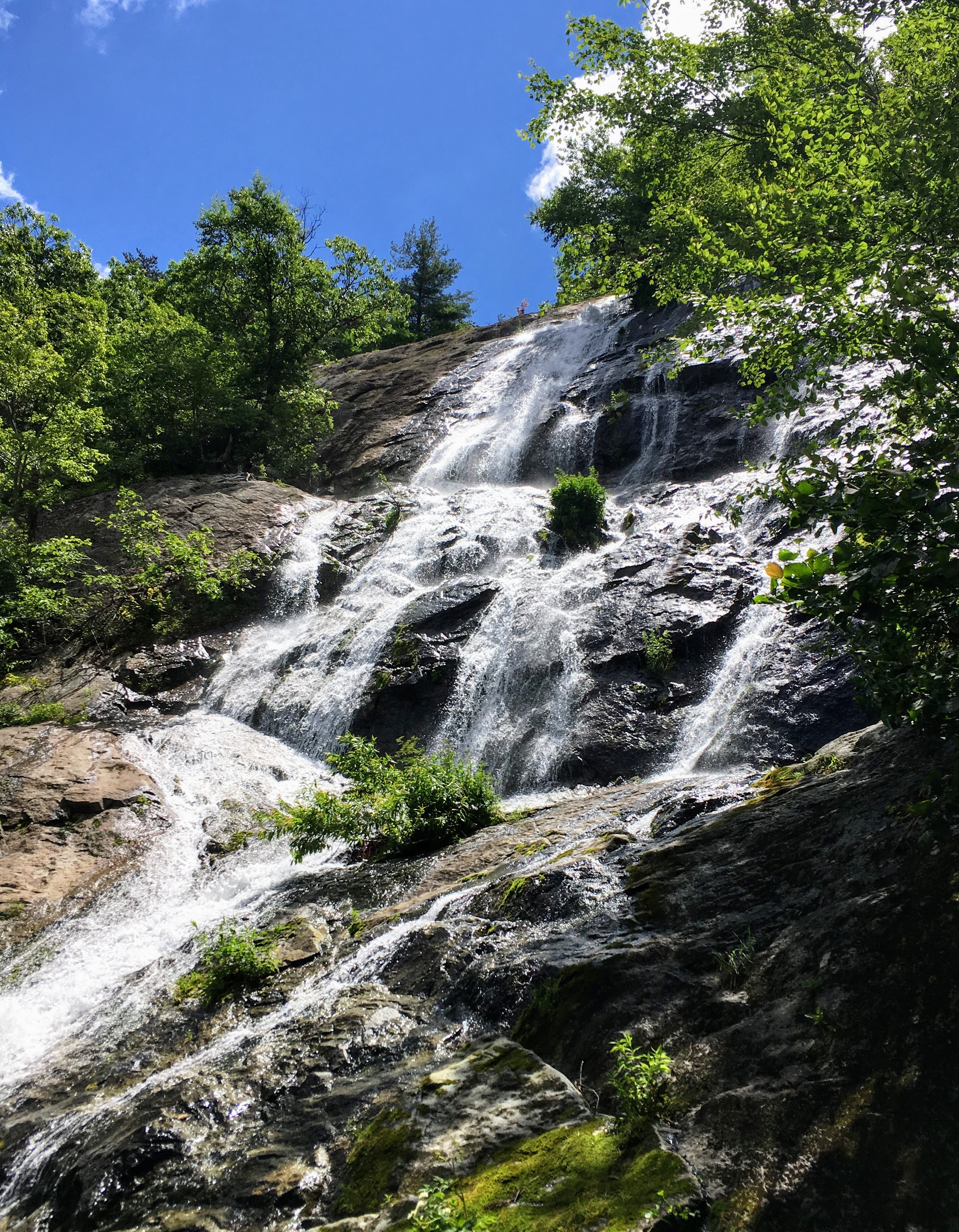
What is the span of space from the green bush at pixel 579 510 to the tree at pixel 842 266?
4.65 metres

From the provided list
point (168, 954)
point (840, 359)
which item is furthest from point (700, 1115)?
point (840, 359)

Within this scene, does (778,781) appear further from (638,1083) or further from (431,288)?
(431,288)

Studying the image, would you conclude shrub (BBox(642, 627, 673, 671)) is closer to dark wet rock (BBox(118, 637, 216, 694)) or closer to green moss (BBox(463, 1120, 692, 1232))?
green moss (BBox(463, 1120, 692, 1232))

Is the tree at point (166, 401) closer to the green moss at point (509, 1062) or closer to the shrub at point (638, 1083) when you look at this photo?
the green moss at point (509, 1062)

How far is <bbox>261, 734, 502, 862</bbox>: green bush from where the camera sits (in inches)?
367

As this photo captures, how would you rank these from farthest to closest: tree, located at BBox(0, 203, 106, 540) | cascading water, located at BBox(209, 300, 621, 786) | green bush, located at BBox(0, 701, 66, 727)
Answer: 1. tree, located at BBox(0, 203, 106, 540)
2. green bush, located at BBox(0, 701, 66, 727)
3. cascading water, located at BBox(209, 300, 621, 786)

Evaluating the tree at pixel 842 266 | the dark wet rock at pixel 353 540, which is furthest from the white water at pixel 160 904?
the tree at pixel 842 266

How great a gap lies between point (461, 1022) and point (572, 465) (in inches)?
768

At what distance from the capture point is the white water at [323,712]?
23.6 ft

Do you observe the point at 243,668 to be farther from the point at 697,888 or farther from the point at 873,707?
the point at 873,707

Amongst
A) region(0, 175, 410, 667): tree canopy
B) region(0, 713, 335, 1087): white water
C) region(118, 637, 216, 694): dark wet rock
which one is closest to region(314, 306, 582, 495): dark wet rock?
region(0, 175, 410, 667): tree canopy

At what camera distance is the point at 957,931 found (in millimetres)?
3125

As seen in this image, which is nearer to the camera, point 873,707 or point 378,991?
point 873,707

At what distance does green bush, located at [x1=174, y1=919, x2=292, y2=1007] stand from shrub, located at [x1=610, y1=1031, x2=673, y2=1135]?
13.0 feet
